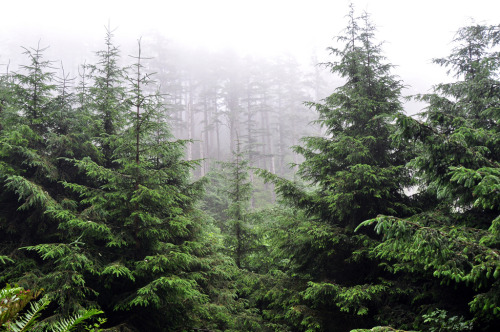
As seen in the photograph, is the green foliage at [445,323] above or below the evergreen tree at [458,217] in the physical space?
below

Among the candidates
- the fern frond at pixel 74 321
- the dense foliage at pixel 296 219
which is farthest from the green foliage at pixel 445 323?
the fern frond at pixel 74 321

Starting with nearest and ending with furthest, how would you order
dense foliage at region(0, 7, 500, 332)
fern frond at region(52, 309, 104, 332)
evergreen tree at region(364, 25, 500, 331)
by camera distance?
1. fern frond at region(52, 309, 104, 332)
2. evergreen tree at region(364, 25, 500, 331)
3. dense foliage at region(0, 7, 500, 332)

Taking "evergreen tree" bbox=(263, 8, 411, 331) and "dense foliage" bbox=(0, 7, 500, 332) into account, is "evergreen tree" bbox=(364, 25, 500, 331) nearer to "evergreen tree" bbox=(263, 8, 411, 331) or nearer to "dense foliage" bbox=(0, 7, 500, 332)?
"dense foliage" bbox=(0, 7, 500, 332)

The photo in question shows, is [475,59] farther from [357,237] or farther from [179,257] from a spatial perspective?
[179,257]

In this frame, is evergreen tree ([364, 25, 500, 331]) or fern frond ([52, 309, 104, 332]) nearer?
fern frond ([52, 309, 104, 332])

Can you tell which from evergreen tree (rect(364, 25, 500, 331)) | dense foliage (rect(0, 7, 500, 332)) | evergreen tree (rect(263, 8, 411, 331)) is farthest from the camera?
evergreen tree (rect(263, 8, 411, 331))

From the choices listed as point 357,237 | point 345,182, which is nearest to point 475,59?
point 345,182

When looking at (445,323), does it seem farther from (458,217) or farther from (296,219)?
(296,219)

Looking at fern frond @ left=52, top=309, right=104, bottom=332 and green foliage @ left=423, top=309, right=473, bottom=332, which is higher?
fern frond @ left=52, top=309, right=104, bottom=332

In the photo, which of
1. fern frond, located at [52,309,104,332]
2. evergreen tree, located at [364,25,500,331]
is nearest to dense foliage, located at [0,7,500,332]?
evergreen tree, located at [364,25,500,331]

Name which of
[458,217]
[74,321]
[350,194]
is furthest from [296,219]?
[74,321]

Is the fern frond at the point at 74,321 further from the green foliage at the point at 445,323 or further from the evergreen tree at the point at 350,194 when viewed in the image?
the green foliage at the point at 445,323

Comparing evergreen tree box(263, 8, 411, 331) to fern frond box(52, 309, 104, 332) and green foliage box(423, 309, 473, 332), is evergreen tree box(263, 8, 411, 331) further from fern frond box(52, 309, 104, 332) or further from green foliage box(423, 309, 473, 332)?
fern frond box(52, 309, 104, 332)

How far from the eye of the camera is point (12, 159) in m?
6.61
